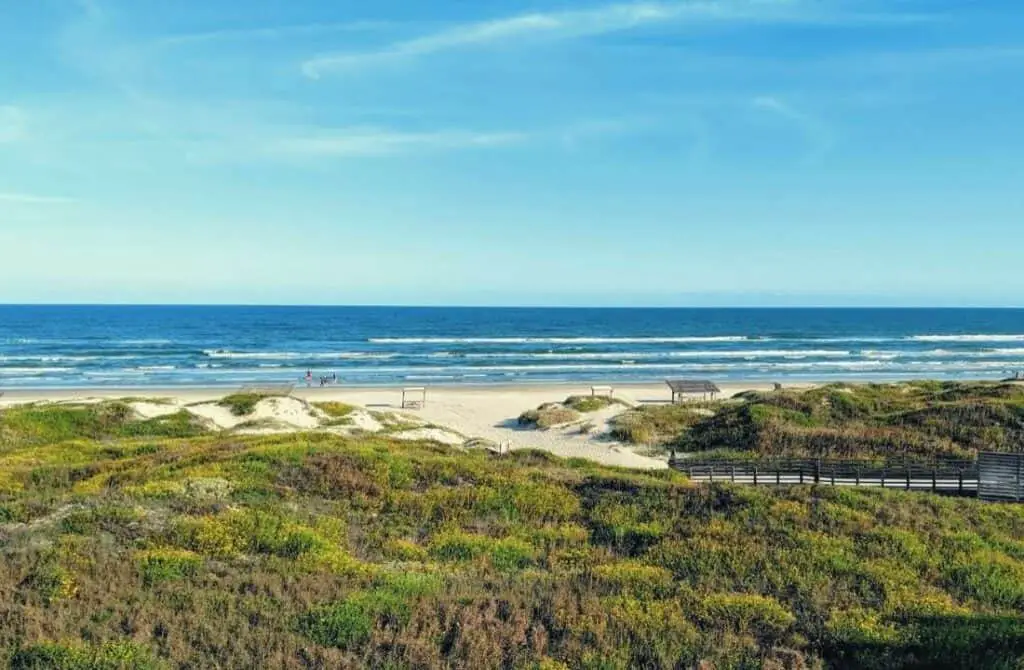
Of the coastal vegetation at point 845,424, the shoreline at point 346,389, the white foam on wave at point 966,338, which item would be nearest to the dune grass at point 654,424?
the coastal vegetation at point 845,424

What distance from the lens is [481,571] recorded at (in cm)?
1078

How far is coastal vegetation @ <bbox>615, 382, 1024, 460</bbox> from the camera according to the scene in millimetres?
29062

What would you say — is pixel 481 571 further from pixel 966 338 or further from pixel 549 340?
pixel 966 338

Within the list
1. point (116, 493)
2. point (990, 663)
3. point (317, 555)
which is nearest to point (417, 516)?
point (317, 555)

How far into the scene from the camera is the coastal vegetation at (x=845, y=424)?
2906 centimetres

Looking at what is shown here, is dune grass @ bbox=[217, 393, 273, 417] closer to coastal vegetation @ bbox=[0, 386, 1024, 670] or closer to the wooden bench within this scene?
the wooden bench

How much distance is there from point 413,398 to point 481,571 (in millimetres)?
39972

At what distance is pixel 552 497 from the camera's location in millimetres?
15672

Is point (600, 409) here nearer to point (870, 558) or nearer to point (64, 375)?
point (870, 558)

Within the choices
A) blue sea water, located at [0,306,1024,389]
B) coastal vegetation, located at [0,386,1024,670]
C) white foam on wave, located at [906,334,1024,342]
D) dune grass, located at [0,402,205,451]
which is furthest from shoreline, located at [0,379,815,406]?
white foam on wave, located at [906,334,1024,342]

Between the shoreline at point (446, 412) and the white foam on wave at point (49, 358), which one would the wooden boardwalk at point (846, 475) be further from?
the white foam on wave at point (49, 358)

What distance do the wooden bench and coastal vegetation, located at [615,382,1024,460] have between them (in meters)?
15.3

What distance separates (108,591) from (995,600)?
12389mm

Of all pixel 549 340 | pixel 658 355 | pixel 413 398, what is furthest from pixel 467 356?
pixel 413 398
